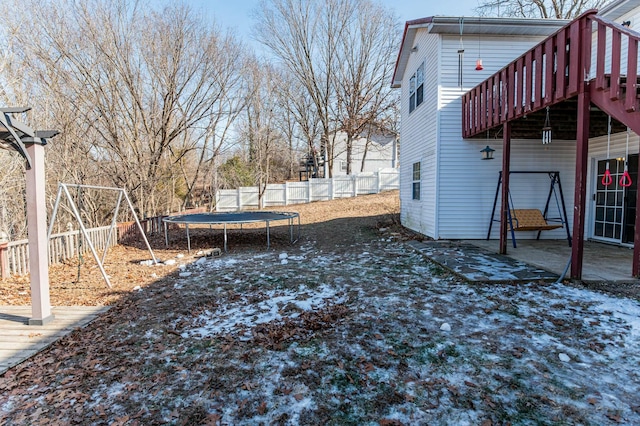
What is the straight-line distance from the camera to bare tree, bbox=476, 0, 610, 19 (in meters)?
14.8

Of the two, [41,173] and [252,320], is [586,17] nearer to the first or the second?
[252,320]

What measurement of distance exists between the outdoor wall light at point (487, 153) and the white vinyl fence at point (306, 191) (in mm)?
11988

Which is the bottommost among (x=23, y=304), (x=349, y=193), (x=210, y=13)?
(x=23, y=304)

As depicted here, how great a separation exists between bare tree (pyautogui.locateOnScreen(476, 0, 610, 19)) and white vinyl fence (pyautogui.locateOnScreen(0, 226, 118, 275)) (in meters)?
18.5

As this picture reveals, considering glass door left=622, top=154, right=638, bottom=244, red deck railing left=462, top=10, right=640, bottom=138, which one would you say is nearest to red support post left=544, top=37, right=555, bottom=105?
red deck railing left=462, top=10, right=640, bottom=138

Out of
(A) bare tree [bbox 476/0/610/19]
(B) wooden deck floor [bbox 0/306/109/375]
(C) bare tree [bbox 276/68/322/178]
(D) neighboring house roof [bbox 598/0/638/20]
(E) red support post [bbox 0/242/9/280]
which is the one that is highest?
(A) bare tree [bbox 476/0/610/19]

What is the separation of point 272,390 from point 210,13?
1286 centimetres

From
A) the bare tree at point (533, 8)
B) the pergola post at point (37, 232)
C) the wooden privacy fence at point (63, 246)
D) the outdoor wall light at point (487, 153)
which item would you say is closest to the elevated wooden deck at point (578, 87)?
the outdoor wall light at point (487, 153)

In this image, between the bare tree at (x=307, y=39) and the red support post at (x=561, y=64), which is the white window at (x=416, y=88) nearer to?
the red support post at (x=561, y=64)

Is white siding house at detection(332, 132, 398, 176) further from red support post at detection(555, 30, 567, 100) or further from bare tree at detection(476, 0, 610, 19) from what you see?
red support post at detection(555, 30, 567, 100)

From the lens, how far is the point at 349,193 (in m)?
19.4

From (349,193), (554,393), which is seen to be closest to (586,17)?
(554,393)

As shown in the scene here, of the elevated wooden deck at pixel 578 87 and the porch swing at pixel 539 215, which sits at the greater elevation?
the elevated wooden deck at pixel 578 87

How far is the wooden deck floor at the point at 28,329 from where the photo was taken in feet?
9.23
